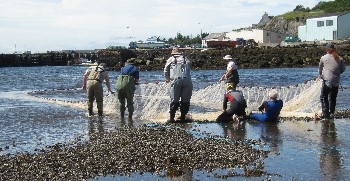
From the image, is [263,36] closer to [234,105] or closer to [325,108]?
[325,108]

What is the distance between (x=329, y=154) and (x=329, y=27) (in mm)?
85424

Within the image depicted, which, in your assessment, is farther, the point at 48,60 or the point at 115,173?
the point at 48,60

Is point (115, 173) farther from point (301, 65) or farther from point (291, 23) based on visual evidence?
point (291, 23)

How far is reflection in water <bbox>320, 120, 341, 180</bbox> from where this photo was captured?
8023 mm

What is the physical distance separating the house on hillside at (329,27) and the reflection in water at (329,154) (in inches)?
3132

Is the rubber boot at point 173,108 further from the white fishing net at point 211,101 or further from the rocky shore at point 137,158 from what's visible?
the rocky shore at point 137,158

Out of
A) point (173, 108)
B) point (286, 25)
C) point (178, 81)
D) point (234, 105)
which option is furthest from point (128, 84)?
point (286, 25)

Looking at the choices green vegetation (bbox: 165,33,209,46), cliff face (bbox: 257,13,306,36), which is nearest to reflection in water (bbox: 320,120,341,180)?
cliff face (bbox: 257,13,306,36)

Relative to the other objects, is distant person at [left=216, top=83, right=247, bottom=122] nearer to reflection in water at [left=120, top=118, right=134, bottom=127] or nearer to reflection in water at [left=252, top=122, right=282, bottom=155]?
reflection in water at [left=252, top=122, right=282, bottom=155]

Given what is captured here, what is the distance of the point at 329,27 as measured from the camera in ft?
298

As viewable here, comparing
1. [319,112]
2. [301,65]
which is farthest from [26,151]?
[301,65]

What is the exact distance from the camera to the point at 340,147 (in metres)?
10.0

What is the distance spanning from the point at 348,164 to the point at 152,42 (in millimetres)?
128003

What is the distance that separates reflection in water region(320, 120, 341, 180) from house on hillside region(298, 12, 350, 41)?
261 feet
